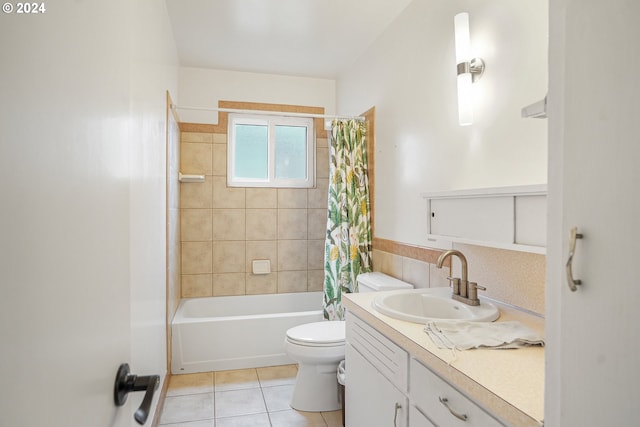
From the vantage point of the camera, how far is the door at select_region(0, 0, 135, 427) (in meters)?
0.38

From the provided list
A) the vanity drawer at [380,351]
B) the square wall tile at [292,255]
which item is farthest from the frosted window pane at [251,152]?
the vanity drawer at [380,351]

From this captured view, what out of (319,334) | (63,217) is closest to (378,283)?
(319,334)

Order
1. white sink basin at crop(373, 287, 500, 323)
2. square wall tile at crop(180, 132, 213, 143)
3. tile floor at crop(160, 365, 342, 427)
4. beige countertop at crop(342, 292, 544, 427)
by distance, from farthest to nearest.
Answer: square wall tile at crop(180, 132, 213, 143)
tile floor at crop(160, 365, 342, 427)
white sink basin at crop(373, 287, 500, 323)
beige countertop at crop(342, 292, 544, 427)

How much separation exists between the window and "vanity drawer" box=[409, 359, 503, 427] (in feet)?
8.99

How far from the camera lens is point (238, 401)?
97.9 inches

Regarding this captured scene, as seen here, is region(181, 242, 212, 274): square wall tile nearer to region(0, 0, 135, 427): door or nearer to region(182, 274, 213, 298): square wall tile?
region(182, 274, 213, 298): square wall tile

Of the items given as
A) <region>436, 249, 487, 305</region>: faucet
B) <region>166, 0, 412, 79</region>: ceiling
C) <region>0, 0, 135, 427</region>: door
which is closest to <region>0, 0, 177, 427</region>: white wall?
<region>0, 0, 135, 427</region>: door

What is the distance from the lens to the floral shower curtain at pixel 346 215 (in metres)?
2.91

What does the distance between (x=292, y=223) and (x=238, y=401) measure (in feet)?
5.72

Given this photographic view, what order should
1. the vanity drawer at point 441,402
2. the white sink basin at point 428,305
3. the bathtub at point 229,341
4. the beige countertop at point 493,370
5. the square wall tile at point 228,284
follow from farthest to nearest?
1. the square wall tile at point 228,284
2. the bathtub at point 229,341
3. the white sink basin at point 428,305
4. the vanity drawer at point 441,402
5. the beige countertop at point 493,370

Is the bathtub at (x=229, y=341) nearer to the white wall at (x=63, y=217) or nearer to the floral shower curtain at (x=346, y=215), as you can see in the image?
the floral shower curtain at (x=346, y=215)

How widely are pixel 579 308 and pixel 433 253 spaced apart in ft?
5.26

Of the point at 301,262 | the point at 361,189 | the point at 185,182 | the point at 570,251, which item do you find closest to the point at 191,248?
the point at 185,182

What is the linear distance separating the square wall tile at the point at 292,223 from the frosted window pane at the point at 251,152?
1.42ft
